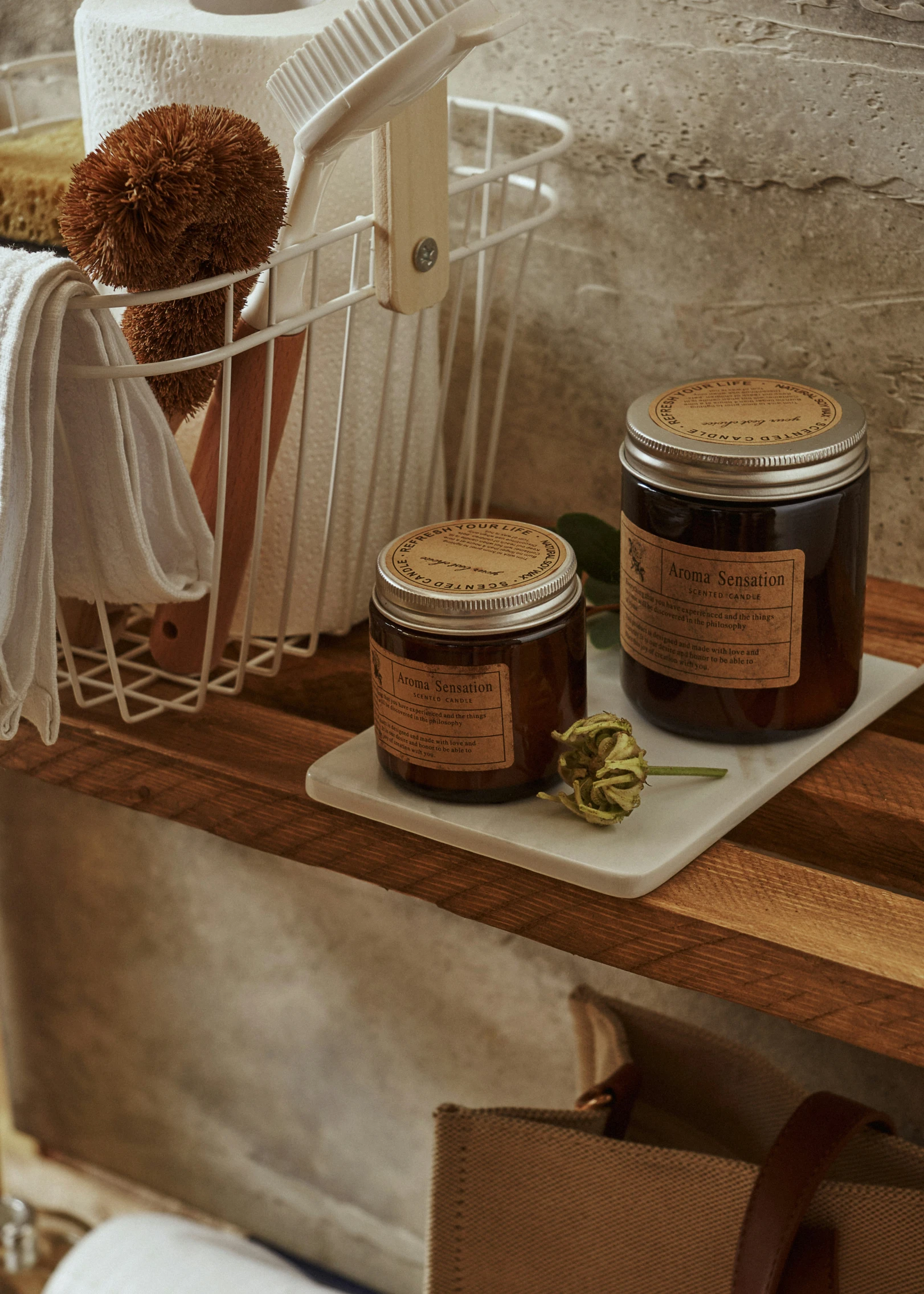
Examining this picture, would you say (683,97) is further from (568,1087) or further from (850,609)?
(568,1087)

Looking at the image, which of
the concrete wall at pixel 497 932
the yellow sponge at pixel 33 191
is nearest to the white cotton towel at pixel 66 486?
the yellow sponge at pixel 33 191

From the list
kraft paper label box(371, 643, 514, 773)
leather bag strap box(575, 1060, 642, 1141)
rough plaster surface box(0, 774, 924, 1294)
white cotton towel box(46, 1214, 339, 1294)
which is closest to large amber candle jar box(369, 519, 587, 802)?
kraft paper label box(371, 643, 514, 773)

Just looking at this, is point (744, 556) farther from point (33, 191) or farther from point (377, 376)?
point (33, 191)

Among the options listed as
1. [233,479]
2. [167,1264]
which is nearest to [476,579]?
[233,479]

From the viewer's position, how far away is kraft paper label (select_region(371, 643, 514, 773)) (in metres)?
0.42

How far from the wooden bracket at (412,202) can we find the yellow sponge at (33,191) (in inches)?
6.0

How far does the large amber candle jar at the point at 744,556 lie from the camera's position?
0.42 meters

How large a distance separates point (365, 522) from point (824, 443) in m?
0.20

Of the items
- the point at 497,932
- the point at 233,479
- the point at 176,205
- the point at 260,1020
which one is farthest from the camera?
the point at 260,1020

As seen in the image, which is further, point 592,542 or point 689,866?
point 592,542

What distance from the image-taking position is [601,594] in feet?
1.80

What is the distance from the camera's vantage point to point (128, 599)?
0.48 m

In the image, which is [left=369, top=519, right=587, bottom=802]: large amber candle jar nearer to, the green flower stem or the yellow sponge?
the green flower stem

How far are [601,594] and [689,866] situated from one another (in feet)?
A: 0.49
